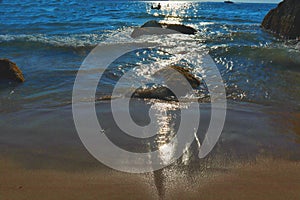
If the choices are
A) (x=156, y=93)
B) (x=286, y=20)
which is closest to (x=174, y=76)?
(x=156, y=93)

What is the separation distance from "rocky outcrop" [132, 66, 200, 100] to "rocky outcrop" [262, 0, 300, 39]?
23.6 feet

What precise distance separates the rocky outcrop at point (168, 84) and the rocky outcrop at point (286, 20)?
23.6ft

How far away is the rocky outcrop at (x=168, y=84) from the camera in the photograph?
4525 millimetres

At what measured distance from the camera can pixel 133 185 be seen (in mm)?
2350

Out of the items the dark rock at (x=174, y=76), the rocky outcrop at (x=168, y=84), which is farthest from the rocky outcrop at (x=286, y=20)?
the rocky outcrop at (x=168, y=84)

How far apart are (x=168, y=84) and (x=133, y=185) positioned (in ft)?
9.54

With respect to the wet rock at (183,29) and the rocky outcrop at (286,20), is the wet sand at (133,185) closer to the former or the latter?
the rocky outcrop at (286,20)

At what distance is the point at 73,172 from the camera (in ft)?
8.25

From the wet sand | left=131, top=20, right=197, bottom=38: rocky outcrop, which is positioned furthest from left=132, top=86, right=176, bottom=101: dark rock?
left=131, top=20, right=197, bottom=38: rocky outcrop

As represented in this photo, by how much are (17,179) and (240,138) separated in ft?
7.51

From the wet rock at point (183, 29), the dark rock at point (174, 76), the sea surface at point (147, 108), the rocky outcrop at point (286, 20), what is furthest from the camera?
the wet rock at point (183, 29)

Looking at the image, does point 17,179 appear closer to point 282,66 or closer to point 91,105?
point 91,105

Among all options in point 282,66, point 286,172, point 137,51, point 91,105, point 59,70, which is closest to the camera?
point 286,172

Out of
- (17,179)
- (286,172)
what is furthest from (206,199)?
(17,179)
